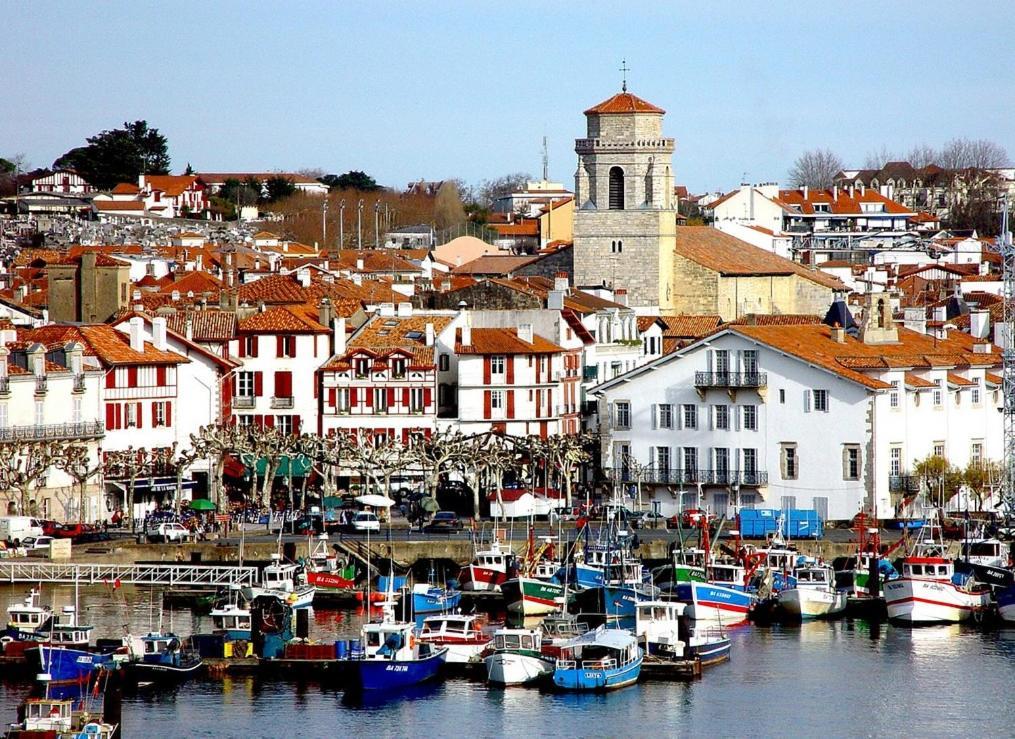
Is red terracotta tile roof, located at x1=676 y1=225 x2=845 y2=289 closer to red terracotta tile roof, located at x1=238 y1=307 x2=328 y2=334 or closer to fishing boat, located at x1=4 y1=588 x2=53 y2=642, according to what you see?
red terracotta tile roof, located at x1=238 y1=307 x2=328 y2=334

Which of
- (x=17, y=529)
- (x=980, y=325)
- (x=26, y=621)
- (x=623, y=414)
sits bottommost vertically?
(x=26, y=621)

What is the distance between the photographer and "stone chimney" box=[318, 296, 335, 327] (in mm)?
91125

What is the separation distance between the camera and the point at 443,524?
78.6 metres

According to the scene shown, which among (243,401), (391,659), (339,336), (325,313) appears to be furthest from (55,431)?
(391,659)

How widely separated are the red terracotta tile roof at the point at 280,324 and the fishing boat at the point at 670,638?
29394mm

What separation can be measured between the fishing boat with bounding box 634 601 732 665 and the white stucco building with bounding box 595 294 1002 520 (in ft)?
57.1

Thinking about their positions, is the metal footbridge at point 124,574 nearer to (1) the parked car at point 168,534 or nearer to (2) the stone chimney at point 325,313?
(1) the parked car at point 168,534

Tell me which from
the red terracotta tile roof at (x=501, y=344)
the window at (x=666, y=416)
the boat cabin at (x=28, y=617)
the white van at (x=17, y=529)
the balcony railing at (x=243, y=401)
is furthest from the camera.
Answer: the balcony railing at (x=243, y=401)

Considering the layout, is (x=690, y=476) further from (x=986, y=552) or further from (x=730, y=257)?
(x=730, y=257)

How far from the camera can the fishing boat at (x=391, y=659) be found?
5812 centimetres

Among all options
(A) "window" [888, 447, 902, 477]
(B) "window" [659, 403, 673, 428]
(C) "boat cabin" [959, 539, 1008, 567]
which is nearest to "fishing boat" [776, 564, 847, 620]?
(C) "boat cabin" [959, 539, 1008, 567]

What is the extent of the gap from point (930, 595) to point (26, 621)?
21738 millimetres

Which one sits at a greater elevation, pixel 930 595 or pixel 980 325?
pixel 980 325

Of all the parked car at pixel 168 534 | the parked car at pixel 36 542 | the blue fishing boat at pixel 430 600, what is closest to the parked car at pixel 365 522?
the parked car at pixel 168 534
